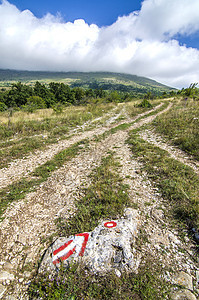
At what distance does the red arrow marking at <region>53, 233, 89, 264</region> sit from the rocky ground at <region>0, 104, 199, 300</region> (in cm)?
72

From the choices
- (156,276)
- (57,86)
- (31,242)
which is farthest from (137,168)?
(57,86)

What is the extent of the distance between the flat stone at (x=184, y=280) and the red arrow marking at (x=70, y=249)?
227 cm

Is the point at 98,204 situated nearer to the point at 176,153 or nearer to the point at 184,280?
the point at 184,280

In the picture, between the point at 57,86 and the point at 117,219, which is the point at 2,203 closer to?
the point at 117,219

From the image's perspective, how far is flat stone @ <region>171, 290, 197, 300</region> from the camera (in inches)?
102

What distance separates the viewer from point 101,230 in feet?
12.9

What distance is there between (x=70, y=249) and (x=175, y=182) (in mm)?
5107

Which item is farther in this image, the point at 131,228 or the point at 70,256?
the point at 131,228

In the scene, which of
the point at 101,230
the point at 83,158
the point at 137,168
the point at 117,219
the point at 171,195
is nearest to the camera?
the point at 101,230

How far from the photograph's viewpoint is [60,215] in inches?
197

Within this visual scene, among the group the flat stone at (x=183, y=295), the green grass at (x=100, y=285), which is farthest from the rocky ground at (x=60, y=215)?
the green grass at (x=100, y=285)

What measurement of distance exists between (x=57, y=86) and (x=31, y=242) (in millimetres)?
60526

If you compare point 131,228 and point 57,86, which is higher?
point 57,86

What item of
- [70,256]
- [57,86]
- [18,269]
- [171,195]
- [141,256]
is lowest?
[18,269]
